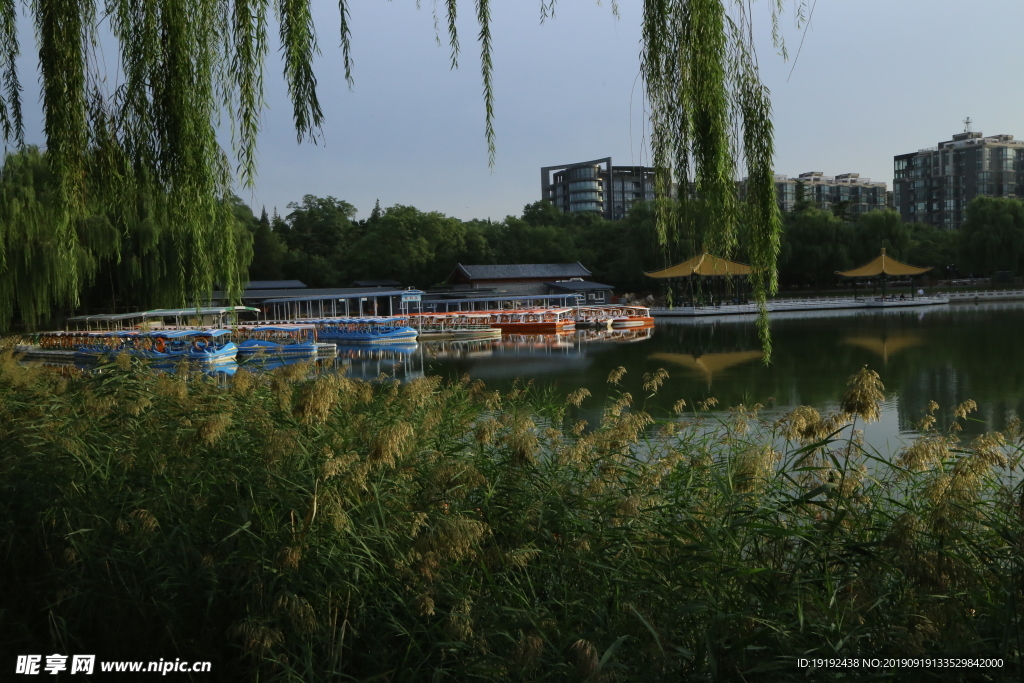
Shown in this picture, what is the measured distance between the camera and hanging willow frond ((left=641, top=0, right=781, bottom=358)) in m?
1.97

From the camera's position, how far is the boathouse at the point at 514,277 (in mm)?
37938

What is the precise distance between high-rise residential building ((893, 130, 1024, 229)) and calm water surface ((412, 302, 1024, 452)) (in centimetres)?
3923

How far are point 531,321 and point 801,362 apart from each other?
14.5 meters

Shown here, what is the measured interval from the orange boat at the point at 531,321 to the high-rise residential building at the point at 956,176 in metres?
43.5

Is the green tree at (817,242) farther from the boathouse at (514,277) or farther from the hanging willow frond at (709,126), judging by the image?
the hanging willow frond at (709,126)

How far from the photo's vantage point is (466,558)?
2.08m

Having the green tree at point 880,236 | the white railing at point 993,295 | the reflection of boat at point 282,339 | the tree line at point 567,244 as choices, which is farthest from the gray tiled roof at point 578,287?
the reflection of boat at point 282,339

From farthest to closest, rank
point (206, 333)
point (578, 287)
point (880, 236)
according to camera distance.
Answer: point (880, 236)
point (578, 287)
point (206, 333)

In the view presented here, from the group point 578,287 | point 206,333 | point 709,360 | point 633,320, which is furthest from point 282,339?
point 578,287

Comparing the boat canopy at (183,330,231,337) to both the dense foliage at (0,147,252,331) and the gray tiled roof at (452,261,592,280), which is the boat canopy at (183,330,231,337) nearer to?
the dense foliage at (0,147,252,331)

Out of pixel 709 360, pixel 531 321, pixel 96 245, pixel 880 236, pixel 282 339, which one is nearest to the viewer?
pixel 96 245

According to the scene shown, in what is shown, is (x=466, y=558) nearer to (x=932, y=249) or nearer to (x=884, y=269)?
(x=884, y=269)

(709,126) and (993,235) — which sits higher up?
(993,235)

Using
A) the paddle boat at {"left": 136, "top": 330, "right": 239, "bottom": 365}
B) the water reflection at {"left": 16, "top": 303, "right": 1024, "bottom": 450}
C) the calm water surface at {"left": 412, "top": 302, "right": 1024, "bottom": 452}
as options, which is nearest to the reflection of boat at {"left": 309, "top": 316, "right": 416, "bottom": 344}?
the water reflection at {"left": 16, "top": 303, "right": 1024, "bottom": 450}
